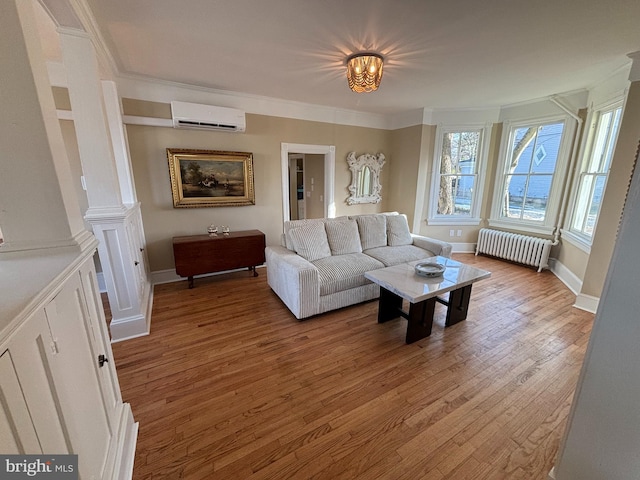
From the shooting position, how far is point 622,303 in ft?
3.23

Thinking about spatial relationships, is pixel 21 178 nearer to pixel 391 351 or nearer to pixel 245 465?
pixel 245 465

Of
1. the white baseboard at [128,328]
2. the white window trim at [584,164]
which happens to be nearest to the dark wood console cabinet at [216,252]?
the white baseboard at [128,328]

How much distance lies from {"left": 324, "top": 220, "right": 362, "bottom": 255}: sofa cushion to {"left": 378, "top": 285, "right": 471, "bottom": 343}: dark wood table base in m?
0.86

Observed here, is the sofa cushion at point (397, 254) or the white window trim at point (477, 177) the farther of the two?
the white window trim at point (477, 177)

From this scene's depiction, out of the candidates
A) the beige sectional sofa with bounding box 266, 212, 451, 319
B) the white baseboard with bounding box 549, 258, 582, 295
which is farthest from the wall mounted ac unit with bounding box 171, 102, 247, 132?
the white baseboard with bounding box 549, 258, 582, 295

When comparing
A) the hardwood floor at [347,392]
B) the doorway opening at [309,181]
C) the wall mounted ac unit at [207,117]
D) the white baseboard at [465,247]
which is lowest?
the hardwood floor at [347,392]

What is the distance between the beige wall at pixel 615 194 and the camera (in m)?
2.50

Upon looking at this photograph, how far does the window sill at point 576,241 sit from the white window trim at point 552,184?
0.67 feet

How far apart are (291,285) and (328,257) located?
2.20 feet

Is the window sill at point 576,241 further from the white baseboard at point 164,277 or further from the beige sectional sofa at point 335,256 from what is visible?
the white baseboard at point 164,277

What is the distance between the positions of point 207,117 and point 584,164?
196 inches

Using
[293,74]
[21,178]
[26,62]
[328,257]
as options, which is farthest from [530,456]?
[293,74]

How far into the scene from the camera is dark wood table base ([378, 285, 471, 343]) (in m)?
2.26
